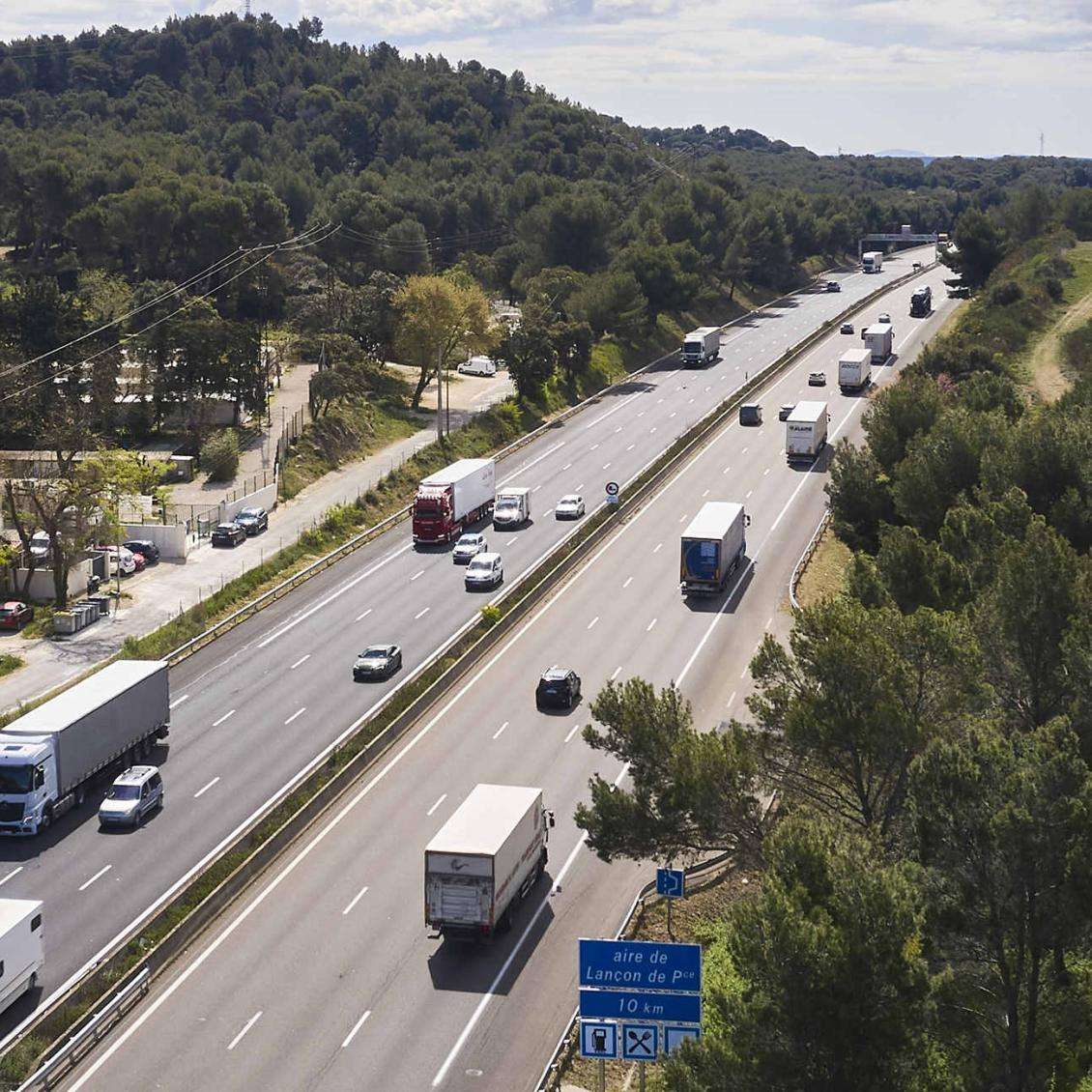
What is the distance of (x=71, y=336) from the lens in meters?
108

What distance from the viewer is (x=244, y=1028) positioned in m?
36.6

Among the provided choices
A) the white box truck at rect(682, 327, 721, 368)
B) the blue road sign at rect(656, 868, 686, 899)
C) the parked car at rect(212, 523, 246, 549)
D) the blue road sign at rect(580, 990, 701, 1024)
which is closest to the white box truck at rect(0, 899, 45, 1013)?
the blue road sign at rect(656, 868, 686, 899)

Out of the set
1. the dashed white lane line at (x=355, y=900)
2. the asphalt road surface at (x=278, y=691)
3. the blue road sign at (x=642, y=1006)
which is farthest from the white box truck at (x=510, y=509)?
the blue road sign at (x=642, y=1006)

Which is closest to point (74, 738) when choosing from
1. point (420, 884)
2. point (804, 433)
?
point (420, 884)

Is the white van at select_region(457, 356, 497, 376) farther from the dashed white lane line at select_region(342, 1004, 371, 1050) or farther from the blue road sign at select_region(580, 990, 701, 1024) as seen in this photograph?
the blue road sign at select_region(580, 990, 701, 1024)

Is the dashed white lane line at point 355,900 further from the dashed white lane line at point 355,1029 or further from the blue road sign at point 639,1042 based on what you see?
the blue road sign at point 639,1042

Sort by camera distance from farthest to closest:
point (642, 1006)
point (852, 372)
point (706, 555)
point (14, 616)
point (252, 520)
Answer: point (852, 372) < point (252, 520) < point (14, 616) < point (706, 555) < point (642, 1006)

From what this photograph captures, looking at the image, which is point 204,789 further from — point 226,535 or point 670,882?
point 226,535

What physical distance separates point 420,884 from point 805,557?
38.5 meters

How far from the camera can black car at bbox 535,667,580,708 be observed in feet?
191

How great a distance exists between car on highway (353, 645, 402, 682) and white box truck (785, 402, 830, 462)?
43.5 meters

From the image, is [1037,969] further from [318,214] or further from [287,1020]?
[318,214]

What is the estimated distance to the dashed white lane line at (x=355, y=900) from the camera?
140 ft

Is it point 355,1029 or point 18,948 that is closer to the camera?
point 355,1029
